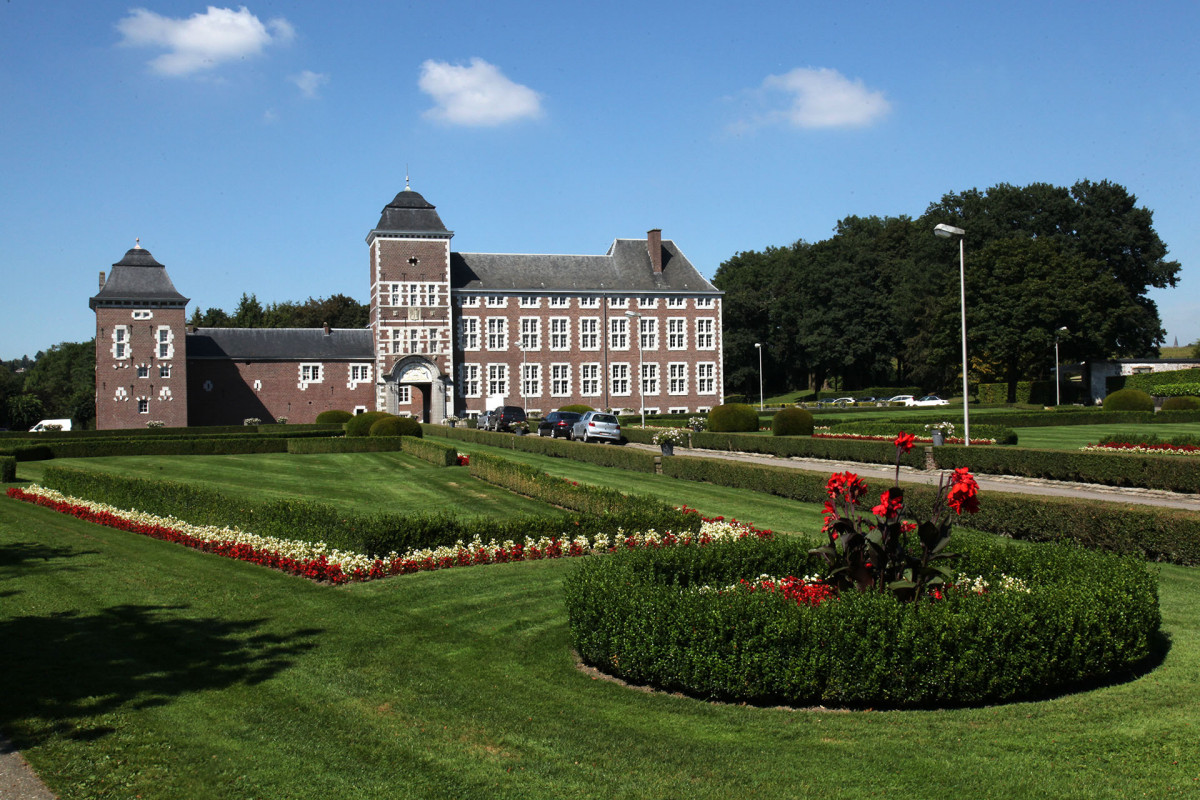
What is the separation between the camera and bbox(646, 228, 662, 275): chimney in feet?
234

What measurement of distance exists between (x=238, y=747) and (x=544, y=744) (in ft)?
7.09

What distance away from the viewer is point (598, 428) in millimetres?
38125

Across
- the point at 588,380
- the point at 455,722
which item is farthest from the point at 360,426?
the point at 455,722

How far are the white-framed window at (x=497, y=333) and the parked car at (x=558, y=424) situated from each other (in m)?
25.0

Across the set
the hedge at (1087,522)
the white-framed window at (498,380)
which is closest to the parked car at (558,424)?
the hedge at (1087,522)

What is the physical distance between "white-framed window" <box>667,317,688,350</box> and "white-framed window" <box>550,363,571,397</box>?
8650mm

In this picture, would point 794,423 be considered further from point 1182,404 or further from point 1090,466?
point 1182,404

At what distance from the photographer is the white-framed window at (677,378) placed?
71938 mm

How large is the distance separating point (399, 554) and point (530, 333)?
5724 cm

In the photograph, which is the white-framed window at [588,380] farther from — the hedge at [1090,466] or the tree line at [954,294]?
the hedge at [1090,466]

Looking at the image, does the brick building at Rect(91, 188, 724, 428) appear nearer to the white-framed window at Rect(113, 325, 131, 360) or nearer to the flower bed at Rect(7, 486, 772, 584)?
the white-framed window at Rect(113, 325, 131, 360)

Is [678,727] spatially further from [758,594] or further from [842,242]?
[842,242]

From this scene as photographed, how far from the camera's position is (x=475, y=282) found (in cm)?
6800

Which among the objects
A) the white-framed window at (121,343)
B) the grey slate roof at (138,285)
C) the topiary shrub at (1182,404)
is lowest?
the topiary shrub at (1182,404)
